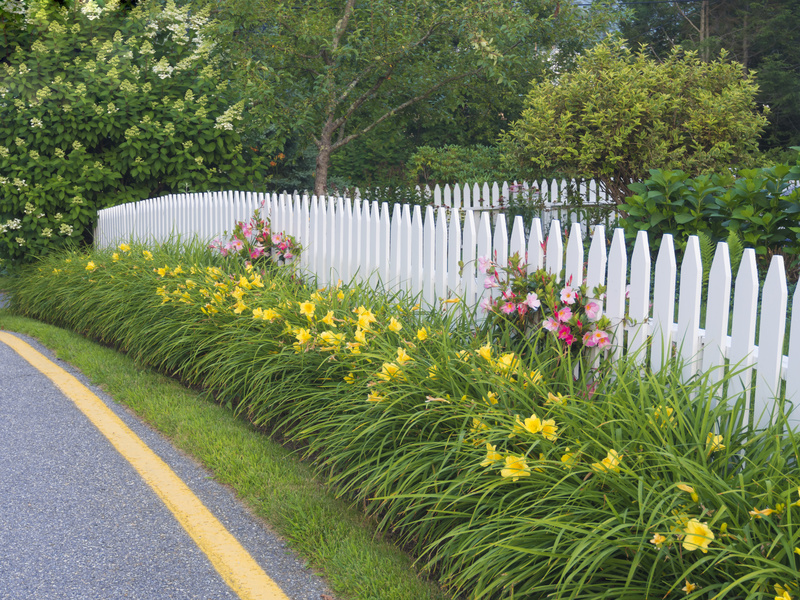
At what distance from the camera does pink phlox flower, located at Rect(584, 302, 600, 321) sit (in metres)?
3.91

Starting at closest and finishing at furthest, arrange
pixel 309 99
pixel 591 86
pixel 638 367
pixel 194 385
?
pixel 638 367 < pixel 194 385 < pixel 591 86 < pixel 309 99

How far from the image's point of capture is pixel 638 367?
11.4ft

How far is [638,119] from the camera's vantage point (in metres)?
8.70

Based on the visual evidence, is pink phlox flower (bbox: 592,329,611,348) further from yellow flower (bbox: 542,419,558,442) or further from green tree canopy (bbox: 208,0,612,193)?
green tree canopy (bbox: 208,0,612,193)

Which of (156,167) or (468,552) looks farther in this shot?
(156,167)

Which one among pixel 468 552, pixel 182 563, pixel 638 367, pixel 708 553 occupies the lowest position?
pixel 182 563

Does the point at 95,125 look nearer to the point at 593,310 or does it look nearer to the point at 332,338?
the point at 332,338

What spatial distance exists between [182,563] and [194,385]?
8.44 feet

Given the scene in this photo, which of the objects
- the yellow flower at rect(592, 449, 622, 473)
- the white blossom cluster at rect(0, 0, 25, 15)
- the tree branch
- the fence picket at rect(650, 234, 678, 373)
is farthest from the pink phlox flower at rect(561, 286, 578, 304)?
the white blossom cluster at rect(0, 0, 25, 15)

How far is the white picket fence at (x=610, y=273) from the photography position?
127 inches

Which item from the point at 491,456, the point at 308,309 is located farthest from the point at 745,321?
the point at 308,309

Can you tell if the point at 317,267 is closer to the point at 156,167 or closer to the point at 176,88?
the point at 156,167

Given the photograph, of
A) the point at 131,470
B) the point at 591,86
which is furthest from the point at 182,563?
the point at 591,86

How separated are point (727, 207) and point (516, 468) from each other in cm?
431
